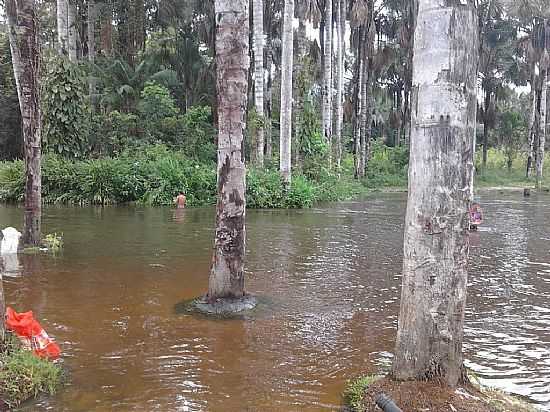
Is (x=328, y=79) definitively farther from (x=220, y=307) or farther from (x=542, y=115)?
(x=220, y=307)

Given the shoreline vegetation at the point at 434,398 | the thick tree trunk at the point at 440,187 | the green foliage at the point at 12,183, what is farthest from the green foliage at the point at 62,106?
the shoreline vegetation at the point at 434,398

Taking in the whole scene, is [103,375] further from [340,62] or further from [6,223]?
[340,62]

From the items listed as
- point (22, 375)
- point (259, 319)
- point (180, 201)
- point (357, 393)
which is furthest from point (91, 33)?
point (357, 393)

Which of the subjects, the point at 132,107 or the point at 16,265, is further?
the point at 132,107

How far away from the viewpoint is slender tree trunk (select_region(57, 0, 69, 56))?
21781 millimetres

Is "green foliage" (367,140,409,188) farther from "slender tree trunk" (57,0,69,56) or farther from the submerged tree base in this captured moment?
the submerged tree base

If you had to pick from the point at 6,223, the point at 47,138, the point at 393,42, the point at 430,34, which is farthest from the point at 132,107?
the point at 430,34

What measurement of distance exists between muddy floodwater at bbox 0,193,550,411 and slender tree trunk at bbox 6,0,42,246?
168 centimetres

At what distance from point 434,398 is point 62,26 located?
70.8 ft

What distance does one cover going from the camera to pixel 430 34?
4.19 metres

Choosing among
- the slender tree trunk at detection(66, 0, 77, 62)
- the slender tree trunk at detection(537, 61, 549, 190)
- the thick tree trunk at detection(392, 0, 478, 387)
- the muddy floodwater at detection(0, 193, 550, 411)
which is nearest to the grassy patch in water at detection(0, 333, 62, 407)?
the muddy floodwater at detection(0, 193, 550, 411)

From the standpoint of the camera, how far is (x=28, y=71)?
1029 cm

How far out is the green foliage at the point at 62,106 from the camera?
22344 millimetres

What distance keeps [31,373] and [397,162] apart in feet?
130
